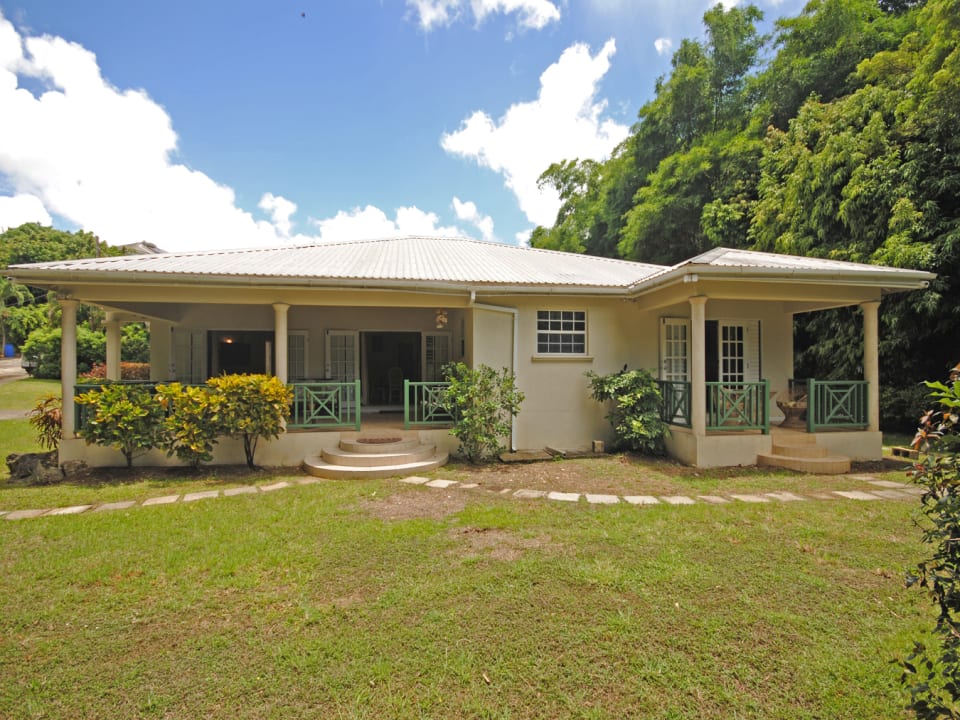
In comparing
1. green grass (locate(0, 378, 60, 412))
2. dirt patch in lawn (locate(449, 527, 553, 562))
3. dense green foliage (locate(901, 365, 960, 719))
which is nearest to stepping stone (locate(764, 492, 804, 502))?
dirt patch in lawn (locate(449, 527, 553, 562))

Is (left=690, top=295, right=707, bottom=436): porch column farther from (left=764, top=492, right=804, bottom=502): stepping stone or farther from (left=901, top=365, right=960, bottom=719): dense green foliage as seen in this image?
(left=901, top=365, right=960, bottom=719): dense green foliage

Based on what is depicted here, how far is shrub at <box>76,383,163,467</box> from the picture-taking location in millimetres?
7281

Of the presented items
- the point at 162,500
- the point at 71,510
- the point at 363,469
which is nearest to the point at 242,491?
the point at 162,500

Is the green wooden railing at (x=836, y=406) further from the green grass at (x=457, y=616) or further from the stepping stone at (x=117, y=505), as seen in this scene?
the stepping stone at (x=117, y=505)

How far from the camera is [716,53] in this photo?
20.0 meters

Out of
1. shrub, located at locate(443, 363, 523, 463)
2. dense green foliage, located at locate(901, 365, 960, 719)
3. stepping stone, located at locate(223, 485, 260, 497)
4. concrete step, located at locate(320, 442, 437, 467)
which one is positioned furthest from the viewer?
shrub, located at locate(443, 363, 523, 463)

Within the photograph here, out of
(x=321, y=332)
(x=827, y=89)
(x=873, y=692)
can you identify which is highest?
(x=827, y=89)

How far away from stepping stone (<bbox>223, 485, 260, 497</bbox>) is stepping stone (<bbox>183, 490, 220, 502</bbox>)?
136mm

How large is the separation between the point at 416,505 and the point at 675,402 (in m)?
5.60

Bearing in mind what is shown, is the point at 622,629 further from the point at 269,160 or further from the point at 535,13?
the point at 269,160

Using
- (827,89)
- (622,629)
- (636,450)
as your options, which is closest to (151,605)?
(622,629)

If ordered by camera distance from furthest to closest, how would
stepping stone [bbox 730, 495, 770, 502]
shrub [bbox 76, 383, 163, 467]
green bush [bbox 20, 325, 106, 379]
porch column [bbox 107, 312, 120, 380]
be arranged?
green bush [bbox 20, 325, 106, 379], porch column [bbox 107, 312, 120, 380], shrub [bbox 76, 383, 163, 467], stepping stone [bbox 730, 495, 770, 502]

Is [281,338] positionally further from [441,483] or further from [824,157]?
[824,157]

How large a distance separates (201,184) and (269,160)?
10889 mm
